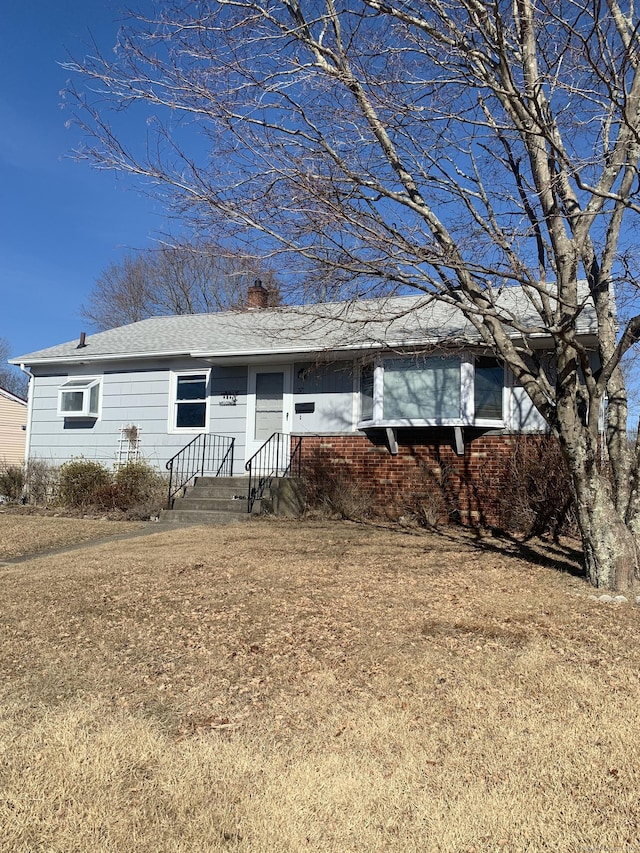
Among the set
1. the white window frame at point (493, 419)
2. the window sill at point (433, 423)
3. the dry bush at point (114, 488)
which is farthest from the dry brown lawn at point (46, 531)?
the white window frame at point (493, 419)

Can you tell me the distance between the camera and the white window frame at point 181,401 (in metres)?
14.0

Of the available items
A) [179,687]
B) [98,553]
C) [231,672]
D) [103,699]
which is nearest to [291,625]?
[231,672]

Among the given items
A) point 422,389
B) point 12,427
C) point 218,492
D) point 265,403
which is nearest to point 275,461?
point 265,403

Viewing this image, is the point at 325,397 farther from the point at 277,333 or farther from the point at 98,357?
the point at 98,357

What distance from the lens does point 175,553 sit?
26.3ft

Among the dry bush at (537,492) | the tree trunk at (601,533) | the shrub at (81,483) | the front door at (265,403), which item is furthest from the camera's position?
the front door at (265,403)

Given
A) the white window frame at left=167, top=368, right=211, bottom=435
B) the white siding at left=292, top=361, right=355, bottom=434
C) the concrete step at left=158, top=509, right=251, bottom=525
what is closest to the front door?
the white siding at left=292, top=361, right=355, bottom=434

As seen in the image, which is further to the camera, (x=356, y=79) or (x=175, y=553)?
(x=175, y=553)

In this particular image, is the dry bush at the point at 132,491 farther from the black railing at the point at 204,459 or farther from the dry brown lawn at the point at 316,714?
the dry brown lawn at the point at 316,714

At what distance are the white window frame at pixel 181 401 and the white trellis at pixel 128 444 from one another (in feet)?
2.67

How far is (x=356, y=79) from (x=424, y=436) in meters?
6.55

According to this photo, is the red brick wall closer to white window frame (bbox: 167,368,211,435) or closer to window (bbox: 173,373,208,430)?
white window frame (bbox: 167,368,211,435)

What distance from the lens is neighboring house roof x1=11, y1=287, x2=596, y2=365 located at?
10.4m

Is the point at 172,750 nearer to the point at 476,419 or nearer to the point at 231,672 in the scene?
the point at 231,672
